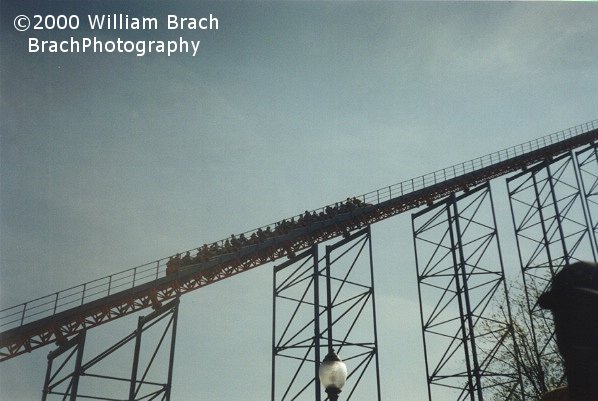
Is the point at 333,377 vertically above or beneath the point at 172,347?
beneath

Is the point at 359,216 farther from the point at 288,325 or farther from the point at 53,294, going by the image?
the point at 53,294

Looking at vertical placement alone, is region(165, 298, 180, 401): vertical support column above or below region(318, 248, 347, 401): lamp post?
above

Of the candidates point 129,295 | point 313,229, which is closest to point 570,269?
point 129,295

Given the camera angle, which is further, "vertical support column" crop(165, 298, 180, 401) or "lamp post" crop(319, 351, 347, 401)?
"vertical support column" crop(165, 298, 180, 401)

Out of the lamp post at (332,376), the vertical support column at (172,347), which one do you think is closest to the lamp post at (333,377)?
the lamp post at (332,376)

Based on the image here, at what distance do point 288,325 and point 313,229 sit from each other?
308 cm

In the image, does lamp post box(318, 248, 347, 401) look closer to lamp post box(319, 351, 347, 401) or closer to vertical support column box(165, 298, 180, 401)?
lamp post box(319, 351, 347, 401)

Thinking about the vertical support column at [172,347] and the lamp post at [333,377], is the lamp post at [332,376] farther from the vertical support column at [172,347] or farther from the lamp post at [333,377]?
the vertical support column at [172,347]

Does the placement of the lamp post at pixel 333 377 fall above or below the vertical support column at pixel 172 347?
below

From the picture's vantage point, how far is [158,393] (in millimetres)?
12773

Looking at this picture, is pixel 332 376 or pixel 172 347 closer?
pixel 332 376

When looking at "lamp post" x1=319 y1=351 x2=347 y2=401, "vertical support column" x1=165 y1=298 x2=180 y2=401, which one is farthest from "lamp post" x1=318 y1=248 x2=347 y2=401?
"vertical support column" x1=165 y1=298 x2=180 y2=401

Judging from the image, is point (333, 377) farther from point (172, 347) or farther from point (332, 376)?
point (172, 347)

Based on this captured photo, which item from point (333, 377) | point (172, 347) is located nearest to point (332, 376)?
point (333, 377)
